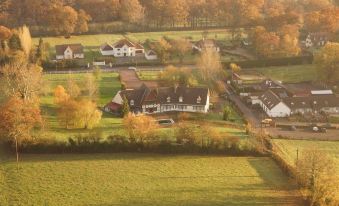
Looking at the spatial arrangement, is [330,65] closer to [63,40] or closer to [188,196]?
[188,196]

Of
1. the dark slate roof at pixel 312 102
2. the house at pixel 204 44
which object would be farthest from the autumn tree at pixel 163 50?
the dark slate roof at pixel 312 102

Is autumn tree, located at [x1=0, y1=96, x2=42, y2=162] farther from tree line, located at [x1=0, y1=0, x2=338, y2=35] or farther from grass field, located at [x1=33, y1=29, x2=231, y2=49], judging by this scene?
tree line, located at [x1=0, y1=0, x2=338, y2=35]

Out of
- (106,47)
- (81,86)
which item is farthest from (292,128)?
(106,47)

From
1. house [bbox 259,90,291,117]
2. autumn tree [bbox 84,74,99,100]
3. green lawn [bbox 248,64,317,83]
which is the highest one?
green lawn [bbox 248,64,317,83]

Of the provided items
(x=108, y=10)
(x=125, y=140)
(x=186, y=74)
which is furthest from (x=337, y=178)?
(x=108, y=10)

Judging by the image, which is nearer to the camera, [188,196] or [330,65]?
[188,196]

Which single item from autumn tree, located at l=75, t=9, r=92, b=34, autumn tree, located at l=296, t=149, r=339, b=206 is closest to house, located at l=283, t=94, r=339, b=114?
autumn tree, located at l=296, t=149, r=339, b=206
